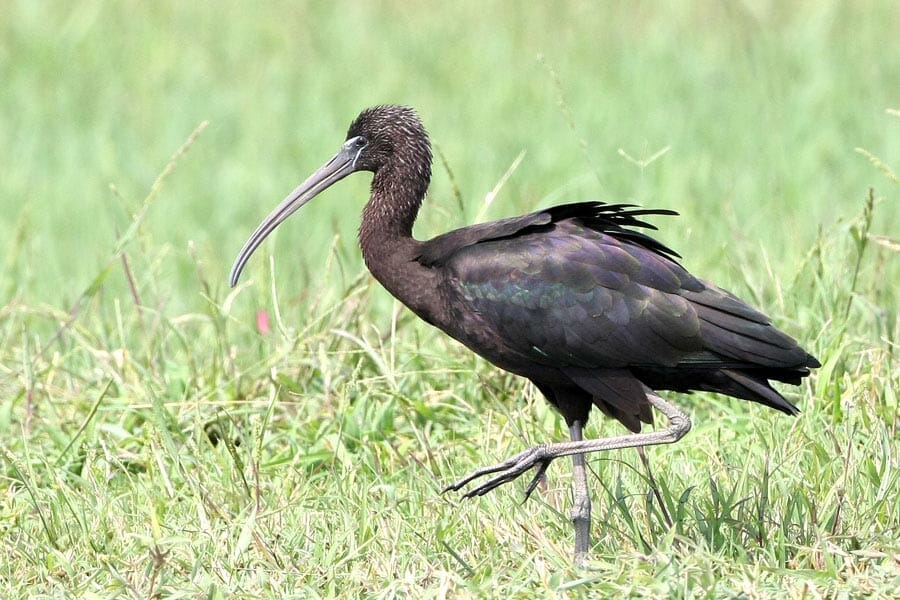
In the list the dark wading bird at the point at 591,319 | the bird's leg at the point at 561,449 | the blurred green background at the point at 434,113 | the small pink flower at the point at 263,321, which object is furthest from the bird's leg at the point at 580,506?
the blurred green background at the point at 434,113

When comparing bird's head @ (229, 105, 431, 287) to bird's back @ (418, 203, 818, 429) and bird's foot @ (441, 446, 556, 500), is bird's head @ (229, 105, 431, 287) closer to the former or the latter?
bird's back @ (418, 203, 818, 429)

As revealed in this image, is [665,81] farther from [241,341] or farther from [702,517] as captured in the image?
[702,517]

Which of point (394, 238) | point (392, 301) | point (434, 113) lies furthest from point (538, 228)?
point (434, 113)

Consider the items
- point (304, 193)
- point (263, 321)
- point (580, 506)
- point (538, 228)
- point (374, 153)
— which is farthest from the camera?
point (263, 321)

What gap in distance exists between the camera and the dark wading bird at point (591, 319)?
185 inches

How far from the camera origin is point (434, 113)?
34.7ft

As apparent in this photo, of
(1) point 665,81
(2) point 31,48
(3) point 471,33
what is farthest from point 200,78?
(1) point 665,81

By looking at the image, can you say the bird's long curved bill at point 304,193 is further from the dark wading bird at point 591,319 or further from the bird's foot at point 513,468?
the bird's foot at point 513,468

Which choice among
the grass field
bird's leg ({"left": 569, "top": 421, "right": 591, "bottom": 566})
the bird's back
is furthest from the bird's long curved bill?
bird's leg ({"left": 569, "top": 421, "right": 591, "bottom": 566})

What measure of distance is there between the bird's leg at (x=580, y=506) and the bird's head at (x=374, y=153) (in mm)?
1031

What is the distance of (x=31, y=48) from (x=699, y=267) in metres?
6.43

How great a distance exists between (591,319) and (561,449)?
41 cm

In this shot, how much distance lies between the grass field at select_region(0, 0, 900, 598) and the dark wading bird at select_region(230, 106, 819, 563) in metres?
0.25

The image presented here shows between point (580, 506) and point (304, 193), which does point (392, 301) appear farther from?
point (580, 506)
